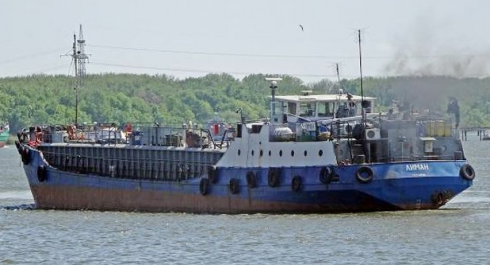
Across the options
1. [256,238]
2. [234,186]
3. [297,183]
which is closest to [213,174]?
[234,186]

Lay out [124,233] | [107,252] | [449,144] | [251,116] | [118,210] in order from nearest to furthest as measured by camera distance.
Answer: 1. [107,252]
2. [124,233]
3. [449,144]
4. [118,210]
5. [251,116]

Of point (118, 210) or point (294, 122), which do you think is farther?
point (118, 210)

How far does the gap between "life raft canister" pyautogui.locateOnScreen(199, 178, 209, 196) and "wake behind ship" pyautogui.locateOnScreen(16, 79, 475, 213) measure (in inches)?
1.7

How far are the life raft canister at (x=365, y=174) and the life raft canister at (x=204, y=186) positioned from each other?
30.4 feet

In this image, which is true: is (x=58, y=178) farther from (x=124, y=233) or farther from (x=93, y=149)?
(x=124, y=233)

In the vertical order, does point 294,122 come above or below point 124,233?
above

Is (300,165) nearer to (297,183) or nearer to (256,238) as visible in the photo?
(297,183)

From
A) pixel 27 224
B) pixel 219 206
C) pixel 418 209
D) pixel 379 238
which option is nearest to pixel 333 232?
pixel 379 238

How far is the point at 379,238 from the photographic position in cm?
5434

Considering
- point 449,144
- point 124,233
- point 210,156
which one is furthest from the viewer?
point 210,156

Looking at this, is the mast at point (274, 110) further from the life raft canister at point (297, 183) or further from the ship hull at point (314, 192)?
the life raft canister at point (297, 183)

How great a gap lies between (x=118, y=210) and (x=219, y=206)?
8.93 m

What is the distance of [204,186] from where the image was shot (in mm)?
68312

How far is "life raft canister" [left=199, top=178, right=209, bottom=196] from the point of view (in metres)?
68.2
